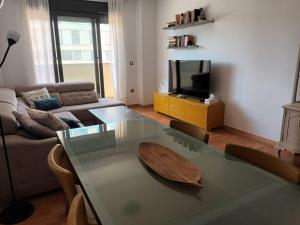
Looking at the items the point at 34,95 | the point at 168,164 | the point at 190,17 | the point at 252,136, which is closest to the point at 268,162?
the point at 168,164

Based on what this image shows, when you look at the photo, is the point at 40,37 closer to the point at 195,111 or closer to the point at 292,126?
the point at 195,111

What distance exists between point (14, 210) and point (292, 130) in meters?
3.05

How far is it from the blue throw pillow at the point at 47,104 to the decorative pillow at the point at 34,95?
0.08 metres

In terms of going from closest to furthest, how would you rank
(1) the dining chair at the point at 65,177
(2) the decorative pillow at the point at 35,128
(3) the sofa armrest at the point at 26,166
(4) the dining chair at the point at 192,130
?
1. (1) the dining chair at the point at 65,177
2. (4) the dining chair at the point at 192,130
3. (3) the sofa armrest at the point at 26,166
4. (2) the decorative pillow at the point at 35,128

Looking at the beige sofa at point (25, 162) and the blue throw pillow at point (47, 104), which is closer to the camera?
the beige sofa at point (25, 162)

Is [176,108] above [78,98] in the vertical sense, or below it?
below

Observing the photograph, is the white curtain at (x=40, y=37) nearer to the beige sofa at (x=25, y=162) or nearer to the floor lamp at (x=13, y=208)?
the beige sofa at (x=25, y=162)

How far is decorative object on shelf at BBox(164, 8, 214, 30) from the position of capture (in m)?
4.09

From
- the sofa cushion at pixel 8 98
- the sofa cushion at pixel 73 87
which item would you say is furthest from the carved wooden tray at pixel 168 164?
the sofa cushion at pixel 73 87

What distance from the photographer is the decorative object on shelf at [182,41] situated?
4.52 metres

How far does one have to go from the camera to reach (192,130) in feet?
5.70

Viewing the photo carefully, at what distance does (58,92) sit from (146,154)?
3.51 m

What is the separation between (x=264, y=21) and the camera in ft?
10.6

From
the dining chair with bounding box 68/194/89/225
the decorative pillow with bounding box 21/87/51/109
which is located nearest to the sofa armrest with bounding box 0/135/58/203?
the dining chair with bounding box 68/194/89/225
